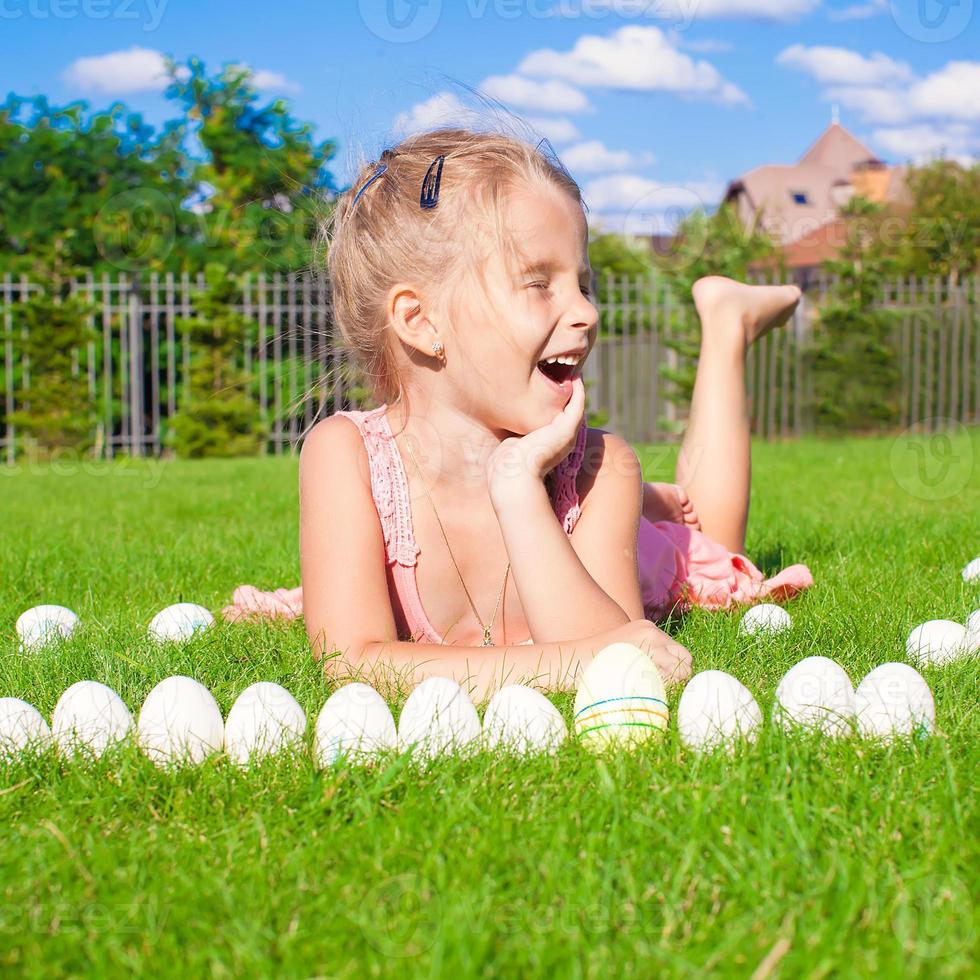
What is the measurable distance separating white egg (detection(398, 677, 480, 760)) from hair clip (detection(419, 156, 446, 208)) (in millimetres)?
1274

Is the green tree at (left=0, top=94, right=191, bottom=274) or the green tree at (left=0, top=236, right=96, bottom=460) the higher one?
the green tree at (left=0, top=94, right=191, bottom=274)

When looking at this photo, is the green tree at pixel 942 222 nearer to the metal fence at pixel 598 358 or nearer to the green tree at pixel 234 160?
the metal fence at pixel 598 358

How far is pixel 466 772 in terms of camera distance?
1779 mm

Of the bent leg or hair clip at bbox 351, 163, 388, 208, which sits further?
the bent leg

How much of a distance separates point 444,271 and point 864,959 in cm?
187

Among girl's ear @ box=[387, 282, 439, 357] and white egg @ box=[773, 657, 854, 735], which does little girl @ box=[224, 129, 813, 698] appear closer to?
girl's ear @ box=[387, 282, 439, 357]

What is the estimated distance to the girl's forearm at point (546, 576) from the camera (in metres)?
2.45

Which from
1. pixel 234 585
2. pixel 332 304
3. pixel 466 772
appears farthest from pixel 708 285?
pixel 466 772

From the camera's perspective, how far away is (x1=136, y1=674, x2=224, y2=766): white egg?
187 cm

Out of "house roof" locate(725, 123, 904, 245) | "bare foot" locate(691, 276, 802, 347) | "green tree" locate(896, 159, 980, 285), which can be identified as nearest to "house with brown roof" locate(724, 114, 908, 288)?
"house roof" locate(725, 123, 904, 245)

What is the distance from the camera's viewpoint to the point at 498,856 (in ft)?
4.78

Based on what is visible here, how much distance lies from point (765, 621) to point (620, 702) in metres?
1.00

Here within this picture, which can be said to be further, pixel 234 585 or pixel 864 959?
pixel 234 585

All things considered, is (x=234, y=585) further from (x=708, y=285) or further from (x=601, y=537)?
(x=708, y=285)
